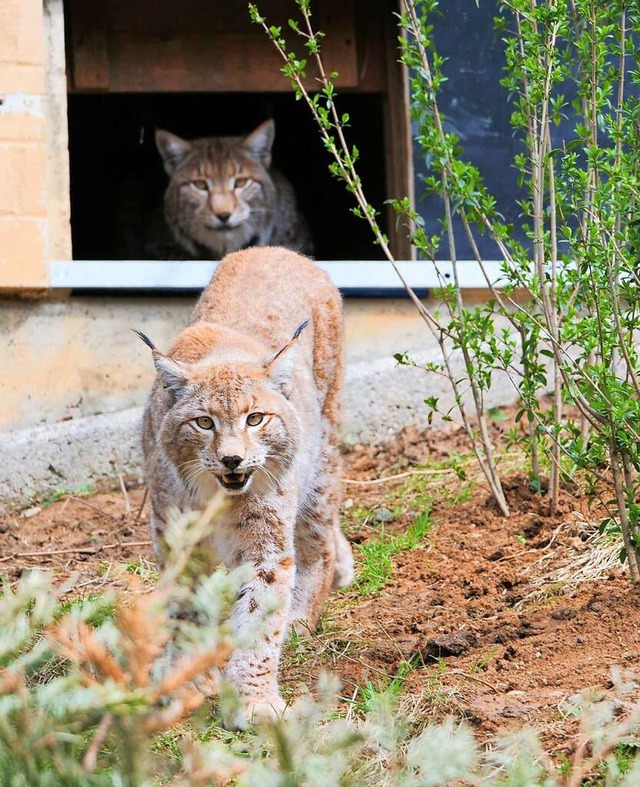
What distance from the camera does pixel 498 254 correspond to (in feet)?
25.1

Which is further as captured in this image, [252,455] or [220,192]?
[220,192]

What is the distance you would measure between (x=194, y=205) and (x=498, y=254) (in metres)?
2.31

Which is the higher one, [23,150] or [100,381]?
[23,150]

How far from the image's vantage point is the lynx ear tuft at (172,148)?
9.05m

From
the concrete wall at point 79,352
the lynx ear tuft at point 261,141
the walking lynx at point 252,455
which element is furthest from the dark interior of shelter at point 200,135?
the walking lynx at point 252,455

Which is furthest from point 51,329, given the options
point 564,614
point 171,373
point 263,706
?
point 564,614

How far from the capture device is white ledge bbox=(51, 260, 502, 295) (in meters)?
6.81

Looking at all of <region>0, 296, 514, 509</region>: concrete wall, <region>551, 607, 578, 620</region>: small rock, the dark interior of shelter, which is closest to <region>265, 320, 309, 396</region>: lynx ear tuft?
<region>551, 607, 578, 620</region>: small rock

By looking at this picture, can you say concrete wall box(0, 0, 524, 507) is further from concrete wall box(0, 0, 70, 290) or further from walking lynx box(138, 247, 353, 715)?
walking lynx box(138, 247, 353, 715)

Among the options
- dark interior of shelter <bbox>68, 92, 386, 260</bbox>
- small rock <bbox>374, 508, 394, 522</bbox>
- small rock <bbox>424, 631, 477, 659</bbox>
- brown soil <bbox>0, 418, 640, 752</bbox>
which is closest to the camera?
brown soil <bbox>0, 418, 640, 752</bbox>

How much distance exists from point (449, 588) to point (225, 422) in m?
1.26

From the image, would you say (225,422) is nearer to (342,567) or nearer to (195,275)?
(342,567)

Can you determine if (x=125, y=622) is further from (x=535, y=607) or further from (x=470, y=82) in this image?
(x=470, y=82)

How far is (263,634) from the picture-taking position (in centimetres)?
440
